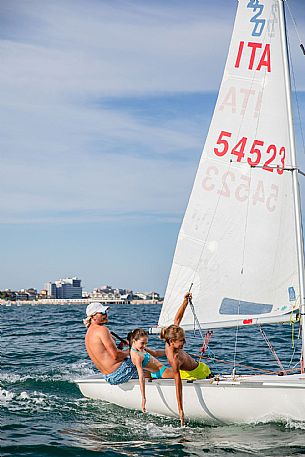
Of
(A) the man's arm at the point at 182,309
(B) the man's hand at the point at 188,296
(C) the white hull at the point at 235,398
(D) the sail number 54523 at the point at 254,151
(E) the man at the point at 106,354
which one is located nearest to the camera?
(C) the white hull at the point at 235,398

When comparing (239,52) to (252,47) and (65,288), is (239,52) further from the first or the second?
(65,288)

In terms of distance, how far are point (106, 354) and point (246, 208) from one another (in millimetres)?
2576

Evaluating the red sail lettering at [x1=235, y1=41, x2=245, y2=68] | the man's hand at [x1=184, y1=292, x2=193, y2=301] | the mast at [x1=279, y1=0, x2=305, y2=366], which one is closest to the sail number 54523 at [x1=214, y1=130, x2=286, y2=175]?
the mast at [x1=279, y1=0, x2=305, y2=366]

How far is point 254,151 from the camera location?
8.98 meters

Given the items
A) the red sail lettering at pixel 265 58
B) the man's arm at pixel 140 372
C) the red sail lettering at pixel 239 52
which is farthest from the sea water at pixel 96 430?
the red sail lettering at pixel 239 52

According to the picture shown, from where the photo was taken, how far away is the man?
28.1ft

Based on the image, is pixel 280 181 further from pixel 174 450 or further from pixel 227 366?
pixel 227 366

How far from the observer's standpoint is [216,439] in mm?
7461

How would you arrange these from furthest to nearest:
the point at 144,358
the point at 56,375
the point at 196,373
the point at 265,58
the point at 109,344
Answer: the point at 56,375 → the point at 265,58 → the point at 109,344 → the point at 144,358 → the point at 196,373

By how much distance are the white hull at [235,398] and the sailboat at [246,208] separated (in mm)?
174

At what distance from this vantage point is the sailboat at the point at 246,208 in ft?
28.5

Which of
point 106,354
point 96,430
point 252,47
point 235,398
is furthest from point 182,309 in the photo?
point 252,47

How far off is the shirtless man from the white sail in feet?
2.42

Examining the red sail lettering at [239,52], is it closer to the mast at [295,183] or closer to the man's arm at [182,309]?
the mast at [295,183]
